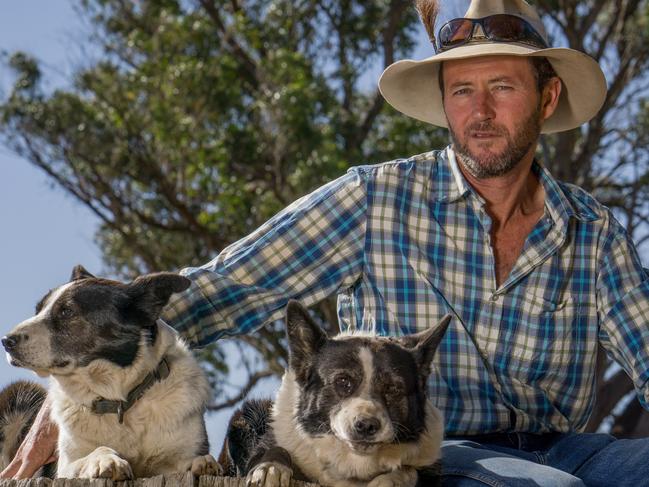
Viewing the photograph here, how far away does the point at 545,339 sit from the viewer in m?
4.88

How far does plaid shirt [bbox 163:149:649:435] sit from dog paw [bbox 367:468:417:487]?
89cm

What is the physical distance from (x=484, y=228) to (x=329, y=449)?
4.88 ft

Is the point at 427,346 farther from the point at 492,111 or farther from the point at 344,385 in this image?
the point at 492,111

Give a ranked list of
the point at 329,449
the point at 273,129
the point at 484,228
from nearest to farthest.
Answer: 1. the point at 329,449
2. the point at 484,228
3. the point at 273,129

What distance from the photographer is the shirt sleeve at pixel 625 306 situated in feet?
16.0

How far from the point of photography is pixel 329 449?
3.95 meters

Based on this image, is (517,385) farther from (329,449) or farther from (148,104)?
(148,104)

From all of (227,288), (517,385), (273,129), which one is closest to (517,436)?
(517,385)

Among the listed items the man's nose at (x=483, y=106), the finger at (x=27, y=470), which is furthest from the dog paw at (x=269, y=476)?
the man's nose at (x=483, y=106)

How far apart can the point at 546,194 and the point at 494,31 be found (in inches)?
31.0

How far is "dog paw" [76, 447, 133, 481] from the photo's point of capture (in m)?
3.80

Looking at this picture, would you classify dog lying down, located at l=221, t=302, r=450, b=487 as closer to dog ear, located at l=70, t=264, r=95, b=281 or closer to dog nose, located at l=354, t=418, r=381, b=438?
dog nose, located at l=354, t=418, r=381, b=438

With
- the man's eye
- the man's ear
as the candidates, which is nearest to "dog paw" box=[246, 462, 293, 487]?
the man's eye

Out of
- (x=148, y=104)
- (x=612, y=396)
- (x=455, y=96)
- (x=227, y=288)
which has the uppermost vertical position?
(x=148, y=104)
